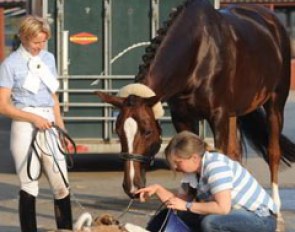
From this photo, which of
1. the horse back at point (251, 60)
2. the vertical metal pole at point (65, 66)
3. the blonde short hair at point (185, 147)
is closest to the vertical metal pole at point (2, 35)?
the vertical metal pole at point (65, 66)

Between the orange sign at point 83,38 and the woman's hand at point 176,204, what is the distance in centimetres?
593

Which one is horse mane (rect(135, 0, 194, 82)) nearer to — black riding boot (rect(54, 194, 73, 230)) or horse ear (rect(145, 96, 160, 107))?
horse ear (rect(145, 96, 160, 107))

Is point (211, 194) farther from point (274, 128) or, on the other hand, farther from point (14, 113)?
point (274, 128)

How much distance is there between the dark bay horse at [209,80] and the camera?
7.07m

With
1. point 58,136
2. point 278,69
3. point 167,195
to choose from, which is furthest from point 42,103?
point 278,69

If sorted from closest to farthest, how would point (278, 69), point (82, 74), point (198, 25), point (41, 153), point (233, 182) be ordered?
1. point (233, 182)
2. point (41, 153)
3. point (198, 25)
4. point (278, 69)
5. point (82, 74)

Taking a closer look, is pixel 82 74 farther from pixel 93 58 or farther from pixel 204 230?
pixel 204 230

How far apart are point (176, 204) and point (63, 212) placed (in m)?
1.65

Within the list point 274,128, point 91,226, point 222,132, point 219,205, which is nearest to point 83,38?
point 274,128

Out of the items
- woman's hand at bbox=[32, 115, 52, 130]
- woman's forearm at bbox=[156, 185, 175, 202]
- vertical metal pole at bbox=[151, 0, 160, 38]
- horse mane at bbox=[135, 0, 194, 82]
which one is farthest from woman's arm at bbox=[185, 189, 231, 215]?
vertical metal pole at bbox=[151, 0, 160, 38]

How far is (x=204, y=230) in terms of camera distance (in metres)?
5.78

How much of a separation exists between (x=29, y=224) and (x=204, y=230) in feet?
5.97

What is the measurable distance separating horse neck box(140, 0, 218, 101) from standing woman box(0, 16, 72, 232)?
3.31ft

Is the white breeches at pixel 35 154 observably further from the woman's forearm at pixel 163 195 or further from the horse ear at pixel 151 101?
the woman's forearm at pixel 163 195
